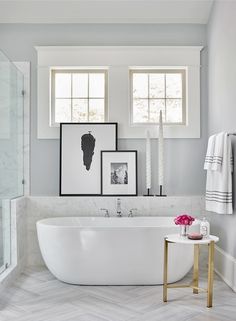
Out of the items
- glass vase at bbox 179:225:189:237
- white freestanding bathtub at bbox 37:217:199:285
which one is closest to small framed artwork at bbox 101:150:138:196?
white freestanding bathtub at bbox 37:217:199:285

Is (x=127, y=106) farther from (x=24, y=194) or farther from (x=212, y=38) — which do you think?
(x=24, y=194)

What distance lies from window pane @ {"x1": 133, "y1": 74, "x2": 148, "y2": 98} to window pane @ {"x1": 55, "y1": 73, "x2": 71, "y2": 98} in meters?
0.79

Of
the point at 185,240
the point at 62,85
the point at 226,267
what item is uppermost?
the point at 62,85

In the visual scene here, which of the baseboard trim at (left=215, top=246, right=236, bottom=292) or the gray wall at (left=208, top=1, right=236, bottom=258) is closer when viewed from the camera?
the baseboard trim at (left=215, top=246, right=236, bottom=292)

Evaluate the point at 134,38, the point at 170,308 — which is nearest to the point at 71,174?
the point at 134,38

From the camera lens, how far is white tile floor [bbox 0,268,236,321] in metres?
3.37

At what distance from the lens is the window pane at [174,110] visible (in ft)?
17.5

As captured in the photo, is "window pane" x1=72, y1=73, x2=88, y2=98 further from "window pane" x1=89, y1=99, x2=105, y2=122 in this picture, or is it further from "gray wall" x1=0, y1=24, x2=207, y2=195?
"gray wall" x1=0, y1=24, x2=207, y2=195

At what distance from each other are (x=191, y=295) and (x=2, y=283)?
5.48 feet

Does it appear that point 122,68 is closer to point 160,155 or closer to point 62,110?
point 62,110

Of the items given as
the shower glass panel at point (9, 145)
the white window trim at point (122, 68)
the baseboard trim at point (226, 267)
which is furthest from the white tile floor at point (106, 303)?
the white window trim at point (122, 68)

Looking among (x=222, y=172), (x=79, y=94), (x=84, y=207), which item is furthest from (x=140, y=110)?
(x=222, y=172)

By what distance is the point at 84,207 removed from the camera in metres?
5.09
